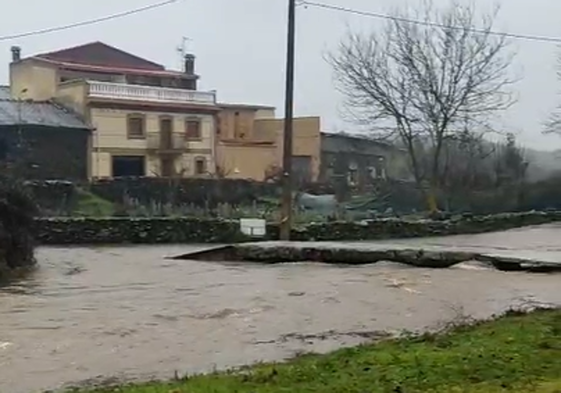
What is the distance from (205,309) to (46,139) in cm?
4072

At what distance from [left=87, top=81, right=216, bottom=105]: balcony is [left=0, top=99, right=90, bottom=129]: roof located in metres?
1.83

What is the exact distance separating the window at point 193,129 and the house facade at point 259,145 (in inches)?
74.7

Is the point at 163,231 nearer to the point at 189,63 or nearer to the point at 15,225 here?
the point at 15,225

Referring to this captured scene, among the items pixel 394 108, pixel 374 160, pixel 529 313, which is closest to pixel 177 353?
pixel 529 313

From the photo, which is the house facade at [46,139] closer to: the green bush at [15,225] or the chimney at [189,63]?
the chimney at [189,63]

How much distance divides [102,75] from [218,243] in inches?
1421

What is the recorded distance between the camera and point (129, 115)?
57375 millimetres

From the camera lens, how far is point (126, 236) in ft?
105

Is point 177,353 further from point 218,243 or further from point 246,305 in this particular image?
point 218,243

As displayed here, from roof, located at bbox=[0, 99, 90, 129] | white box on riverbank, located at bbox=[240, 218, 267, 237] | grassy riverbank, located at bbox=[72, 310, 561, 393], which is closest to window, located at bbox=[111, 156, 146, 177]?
roof, located at bbox=[0, 99, 90, 129]

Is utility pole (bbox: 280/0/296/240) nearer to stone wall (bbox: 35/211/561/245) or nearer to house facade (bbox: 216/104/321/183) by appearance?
stone wall (bbox: 35/211/561/245)

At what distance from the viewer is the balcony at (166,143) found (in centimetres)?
5862

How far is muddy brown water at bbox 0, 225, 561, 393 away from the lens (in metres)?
10.8

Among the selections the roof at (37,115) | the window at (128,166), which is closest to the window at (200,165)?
the window at (128,166)
